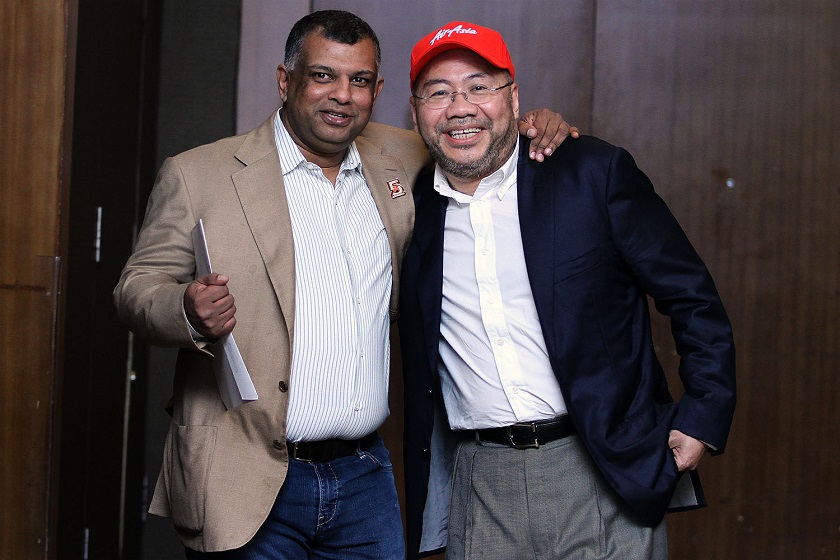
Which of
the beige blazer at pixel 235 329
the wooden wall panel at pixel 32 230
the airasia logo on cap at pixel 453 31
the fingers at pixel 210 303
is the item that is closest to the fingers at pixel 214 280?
the fingers at pixel 210 303

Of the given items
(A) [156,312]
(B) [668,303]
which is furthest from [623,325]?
(A) [156,312]

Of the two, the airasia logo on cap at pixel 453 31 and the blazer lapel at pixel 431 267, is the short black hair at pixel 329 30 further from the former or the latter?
the blazer lapel at pixel 431 267

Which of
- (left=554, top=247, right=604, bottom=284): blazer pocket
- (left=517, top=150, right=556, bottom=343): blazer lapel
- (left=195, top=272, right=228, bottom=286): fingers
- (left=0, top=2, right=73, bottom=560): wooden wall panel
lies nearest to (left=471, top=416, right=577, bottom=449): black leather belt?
(left=517, top=150, right=556, bottom=343): blazer lapel

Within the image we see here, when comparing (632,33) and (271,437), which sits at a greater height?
(632,33)

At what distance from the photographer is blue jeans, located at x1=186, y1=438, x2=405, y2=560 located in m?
2.16

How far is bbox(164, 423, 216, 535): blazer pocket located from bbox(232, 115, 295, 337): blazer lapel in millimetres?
314

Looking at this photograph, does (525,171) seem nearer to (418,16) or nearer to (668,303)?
(668,303)

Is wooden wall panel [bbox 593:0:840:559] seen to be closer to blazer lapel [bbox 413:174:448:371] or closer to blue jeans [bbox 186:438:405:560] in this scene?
blazer lapel [bbox 413:174:448:371]

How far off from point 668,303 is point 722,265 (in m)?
1.19

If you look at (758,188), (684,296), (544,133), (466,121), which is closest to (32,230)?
(466,121)

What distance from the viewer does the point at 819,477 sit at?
334 centimetres

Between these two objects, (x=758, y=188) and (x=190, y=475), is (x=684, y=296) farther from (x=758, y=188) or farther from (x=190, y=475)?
(x=758, y=188)

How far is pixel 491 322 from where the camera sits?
221 centimetres

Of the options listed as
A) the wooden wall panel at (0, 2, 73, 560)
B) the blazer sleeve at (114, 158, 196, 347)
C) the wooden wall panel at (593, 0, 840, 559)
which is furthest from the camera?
the wooden wall panel at (593, 0, 840, 559)
